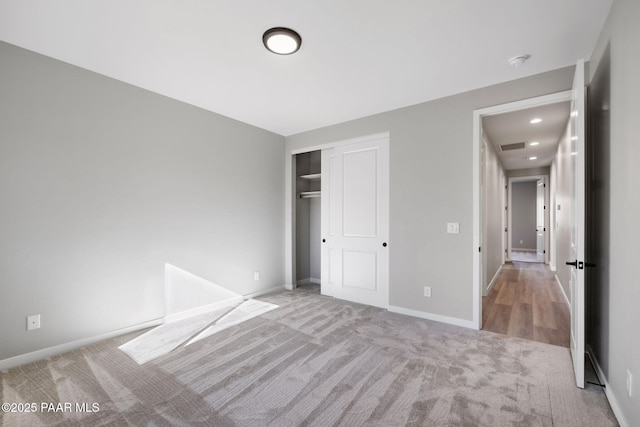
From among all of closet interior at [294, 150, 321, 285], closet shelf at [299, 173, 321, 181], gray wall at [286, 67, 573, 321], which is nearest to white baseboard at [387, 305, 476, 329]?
gray wall at [286, 67, 573, 321]

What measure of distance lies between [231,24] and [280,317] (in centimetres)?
297

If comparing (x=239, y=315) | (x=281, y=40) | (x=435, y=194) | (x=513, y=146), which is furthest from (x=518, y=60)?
(x=239, y=315)

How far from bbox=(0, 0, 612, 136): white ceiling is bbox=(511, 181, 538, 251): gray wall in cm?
911

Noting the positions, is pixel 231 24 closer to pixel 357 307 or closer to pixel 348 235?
pixel 348 235

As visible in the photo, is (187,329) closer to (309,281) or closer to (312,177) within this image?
(309,281)

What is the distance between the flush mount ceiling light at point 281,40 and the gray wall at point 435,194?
180 cm

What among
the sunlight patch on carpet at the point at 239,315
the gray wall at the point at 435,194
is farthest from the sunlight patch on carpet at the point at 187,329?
the gray wall at the point at 435,194

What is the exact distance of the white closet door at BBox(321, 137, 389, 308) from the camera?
377 centimetres

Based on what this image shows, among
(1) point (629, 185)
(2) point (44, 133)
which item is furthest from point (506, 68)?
(2) point (44, 133)

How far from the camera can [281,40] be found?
2.16m

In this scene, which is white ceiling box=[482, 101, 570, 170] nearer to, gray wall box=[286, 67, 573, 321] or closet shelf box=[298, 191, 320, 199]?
gray wall box=[286, 67, 573, 321]

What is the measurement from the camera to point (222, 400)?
1847 mm

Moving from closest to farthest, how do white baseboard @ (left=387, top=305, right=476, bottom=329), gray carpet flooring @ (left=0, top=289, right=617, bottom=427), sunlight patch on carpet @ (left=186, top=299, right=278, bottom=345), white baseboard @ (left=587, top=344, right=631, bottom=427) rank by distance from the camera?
white baseboard @ (left=587, top=344, right=631, bottom=427) → gray carpet flooring @ (left=0, top=289, right=617, bottom=427) → sunlight patch on carpet @ (left=186, top=299, right=278, bottom=345) → white baseboard @ (left=387, top=305, right=476, bottom=329)

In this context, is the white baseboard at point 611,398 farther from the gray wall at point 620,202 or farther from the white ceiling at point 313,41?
the white ceiling at point 313,41
